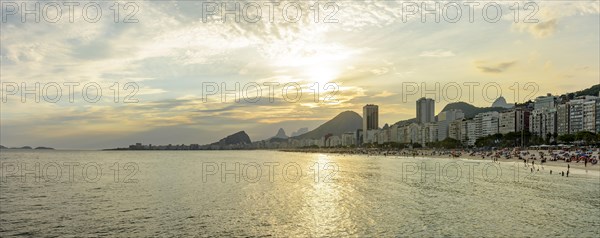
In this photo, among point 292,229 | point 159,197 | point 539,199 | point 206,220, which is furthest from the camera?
point 159,197

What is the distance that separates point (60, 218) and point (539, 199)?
1741 inches

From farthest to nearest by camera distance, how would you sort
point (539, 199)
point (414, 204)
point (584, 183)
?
point (584, 183) < point (539, 199) < point (414, 204)

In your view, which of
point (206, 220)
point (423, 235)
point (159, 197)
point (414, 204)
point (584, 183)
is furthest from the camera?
point (584, 183)

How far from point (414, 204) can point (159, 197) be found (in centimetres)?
2706

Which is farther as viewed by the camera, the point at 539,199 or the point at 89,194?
the point at 89,194

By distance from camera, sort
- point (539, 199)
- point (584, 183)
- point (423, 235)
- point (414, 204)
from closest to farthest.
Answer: point (423, 235) → point (414, 204) → point (539, 199) → point (584, 183)

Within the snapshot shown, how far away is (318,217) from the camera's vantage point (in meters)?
36.2

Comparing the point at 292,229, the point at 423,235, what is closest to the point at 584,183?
the point at 423,235

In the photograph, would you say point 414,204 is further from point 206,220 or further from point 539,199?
point 206,220

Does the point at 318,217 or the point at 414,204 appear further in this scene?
the point at 414,204

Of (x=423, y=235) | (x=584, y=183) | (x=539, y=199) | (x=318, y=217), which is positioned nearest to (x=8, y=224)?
(x=318, y=217)

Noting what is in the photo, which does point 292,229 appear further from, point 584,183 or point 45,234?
point 584,183

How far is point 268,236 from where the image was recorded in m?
28.9

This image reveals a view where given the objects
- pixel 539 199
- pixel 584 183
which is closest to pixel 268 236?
pixel 539 199
